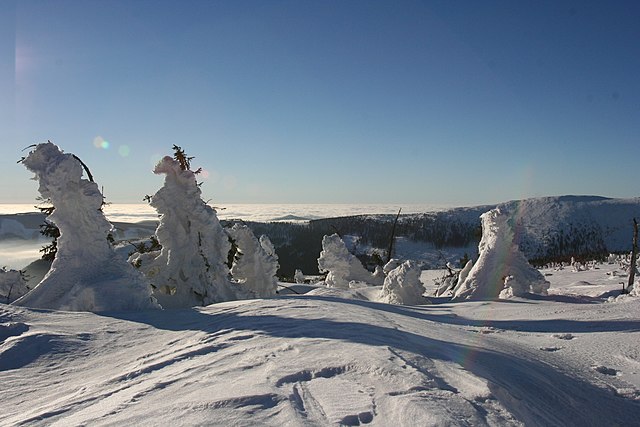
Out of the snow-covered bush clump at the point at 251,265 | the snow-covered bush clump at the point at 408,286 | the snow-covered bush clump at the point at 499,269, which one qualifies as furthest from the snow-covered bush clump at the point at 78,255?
the snow-covered bush clump at the point at 499,269

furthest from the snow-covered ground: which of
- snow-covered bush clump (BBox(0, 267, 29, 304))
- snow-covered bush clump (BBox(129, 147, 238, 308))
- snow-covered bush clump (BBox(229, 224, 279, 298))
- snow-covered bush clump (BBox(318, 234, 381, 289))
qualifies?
snow-covered bush clump (BBox(318, 234, 381, 289))

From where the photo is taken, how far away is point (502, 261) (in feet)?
55.6

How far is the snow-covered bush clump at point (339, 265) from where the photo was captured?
29016 mm

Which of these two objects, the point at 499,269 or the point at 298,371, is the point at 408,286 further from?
the point at 298,371

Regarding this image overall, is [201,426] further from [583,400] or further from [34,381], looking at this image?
[583,400]

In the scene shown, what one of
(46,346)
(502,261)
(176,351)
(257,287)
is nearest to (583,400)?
(176,351)

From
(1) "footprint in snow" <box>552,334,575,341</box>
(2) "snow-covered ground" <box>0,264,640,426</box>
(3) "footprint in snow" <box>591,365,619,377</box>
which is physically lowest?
(1) "footprint in snow" <box>552,334,575,341</box>

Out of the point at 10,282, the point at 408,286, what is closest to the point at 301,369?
the point at 408,286

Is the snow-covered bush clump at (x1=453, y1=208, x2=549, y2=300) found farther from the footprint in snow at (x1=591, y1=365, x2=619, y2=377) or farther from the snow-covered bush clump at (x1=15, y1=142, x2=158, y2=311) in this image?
the snow-covered bush clump at (x1=15, y1=142, x2=158, y2=311)

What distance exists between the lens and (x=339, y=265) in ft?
96.3

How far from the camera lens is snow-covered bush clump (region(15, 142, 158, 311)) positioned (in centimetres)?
922

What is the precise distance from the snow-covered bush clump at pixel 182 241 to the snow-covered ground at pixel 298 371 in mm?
6092

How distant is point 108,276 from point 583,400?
9.30 meters

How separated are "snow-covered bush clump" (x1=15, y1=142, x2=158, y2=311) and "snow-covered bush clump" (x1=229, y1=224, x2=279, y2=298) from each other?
10804 millimetres
